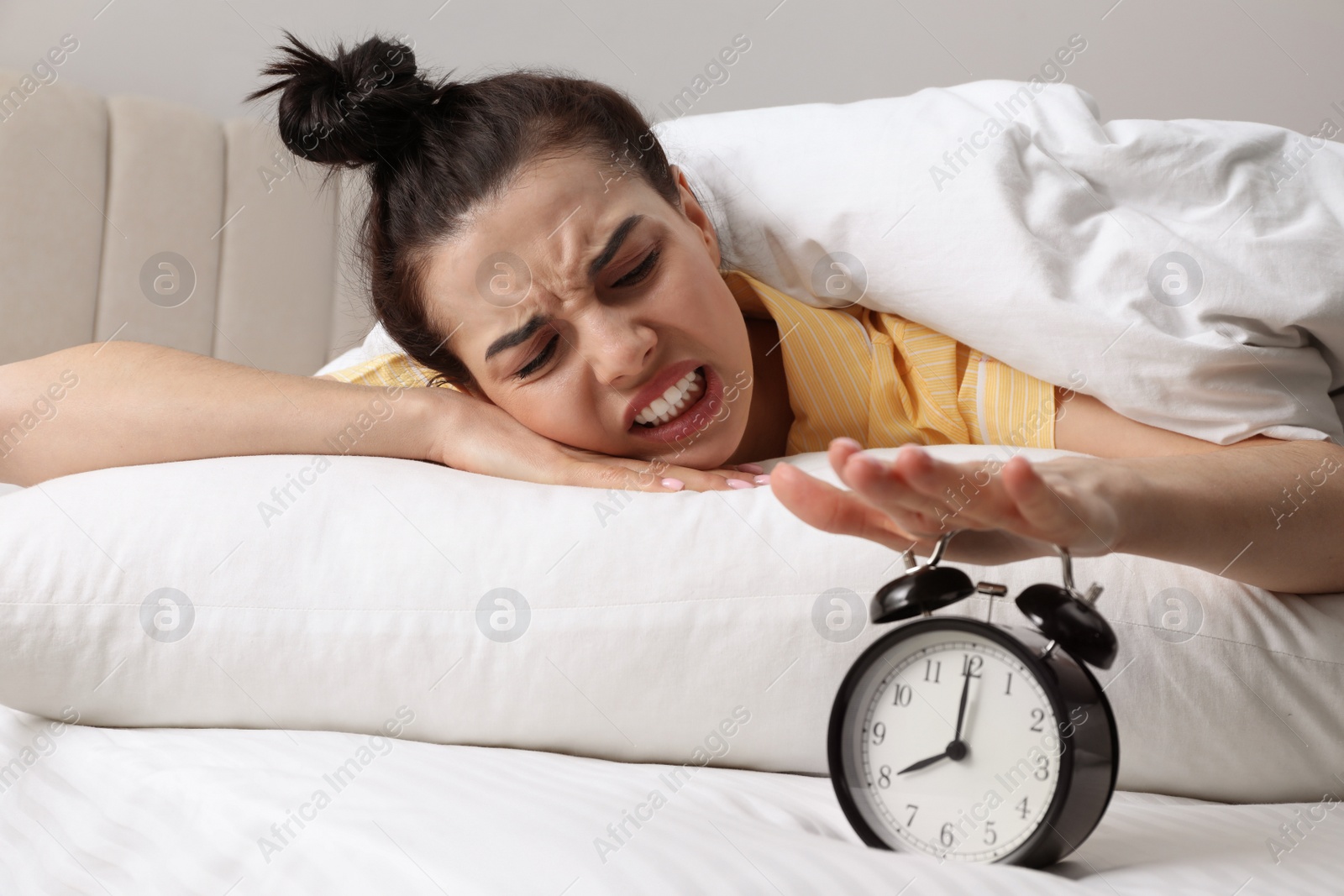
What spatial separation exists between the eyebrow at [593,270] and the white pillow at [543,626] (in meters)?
0.21

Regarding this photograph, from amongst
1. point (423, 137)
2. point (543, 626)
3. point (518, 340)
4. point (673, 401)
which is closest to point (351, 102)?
point (423, 137)

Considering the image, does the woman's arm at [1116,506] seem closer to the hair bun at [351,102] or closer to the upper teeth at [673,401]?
the upper teeth at [673,401]

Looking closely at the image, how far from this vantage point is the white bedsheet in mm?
528

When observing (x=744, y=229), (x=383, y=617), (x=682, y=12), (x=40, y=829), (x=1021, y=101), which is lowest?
(x=40, y=829)

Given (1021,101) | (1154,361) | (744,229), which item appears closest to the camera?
(1154,361)

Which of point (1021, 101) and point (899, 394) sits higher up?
point (1021, 101)

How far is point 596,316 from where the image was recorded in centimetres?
101

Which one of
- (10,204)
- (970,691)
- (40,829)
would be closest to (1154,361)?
(970,691)

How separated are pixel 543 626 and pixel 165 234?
5.22ft

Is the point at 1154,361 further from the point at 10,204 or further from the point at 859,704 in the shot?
the point at 10,204

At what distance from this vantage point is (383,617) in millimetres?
786

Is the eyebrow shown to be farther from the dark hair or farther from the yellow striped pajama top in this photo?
the yellow striped pajama top

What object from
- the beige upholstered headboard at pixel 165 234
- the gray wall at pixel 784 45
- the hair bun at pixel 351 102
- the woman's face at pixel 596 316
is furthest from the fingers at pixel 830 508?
the gray wall at pixel 784 45

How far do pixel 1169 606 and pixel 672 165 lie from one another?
0.81m
